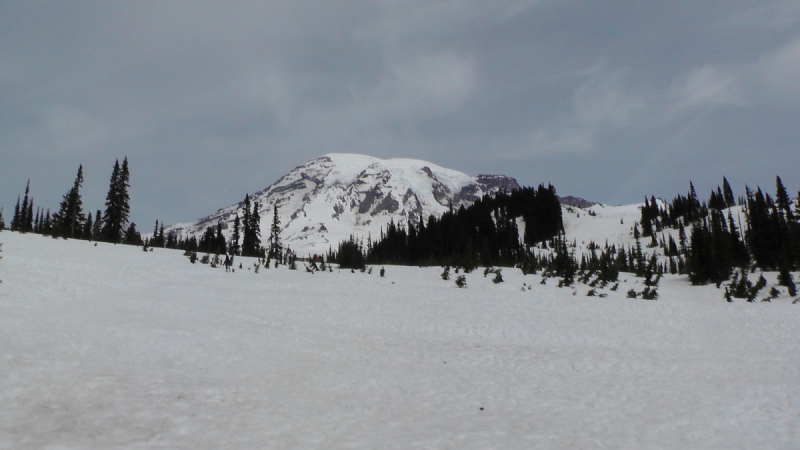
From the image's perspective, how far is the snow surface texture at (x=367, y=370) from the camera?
23.1 ft

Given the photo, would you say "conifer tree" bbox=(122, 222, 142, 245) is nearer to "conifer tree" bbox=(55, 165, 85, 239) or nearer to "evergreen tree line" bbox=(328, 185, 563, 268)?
"conifer tree" bbox=(55, 165, 85, 239)

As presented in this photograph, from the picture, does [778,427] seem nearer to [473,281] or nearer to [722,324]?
[722,324]

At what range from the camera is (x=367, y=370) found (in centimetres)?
1144

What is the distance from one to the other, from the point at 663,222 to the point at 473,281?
9768 centimetres

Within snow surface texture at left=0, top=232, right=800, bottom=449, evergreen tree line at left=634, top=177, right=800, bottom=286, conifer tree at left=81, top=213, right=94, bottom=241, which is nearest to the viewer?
snow surface texture at left=0, top=232, right=800, bottom=449

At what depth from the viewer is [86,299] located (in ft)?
54.6

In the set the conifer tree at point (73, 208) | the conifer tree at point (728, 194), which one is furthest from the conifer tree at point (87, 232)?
the conifer tree at point (728, 194)

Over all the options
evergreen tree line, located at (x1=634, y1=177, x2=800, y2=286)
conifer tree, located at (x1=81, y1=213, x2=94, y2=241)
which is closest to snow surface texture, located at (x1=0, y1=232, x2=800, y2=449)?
evergreen tree line, located at (x1=634, y1=177, x2=800, y2=286)

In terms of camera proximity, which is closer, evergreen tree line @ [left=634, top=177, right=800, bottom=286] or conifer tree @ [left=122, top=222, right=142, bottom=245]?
evergreen tree line @ [left=634, top=177, right=800, bottom=286]

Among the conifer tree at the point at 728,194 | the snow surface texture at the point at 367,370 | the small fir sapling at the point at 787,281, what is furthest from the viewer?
the conifer tree at the point at 728,194

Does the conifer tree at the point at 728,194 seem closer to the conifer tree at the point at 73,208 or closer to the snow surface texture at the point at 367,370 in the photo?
the snow surface texture at the point at 367,370

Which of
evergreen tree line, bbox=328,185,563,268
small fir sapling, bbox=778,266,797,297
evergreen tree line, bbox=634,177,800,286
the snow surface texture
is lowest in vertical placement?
the snow surface texture

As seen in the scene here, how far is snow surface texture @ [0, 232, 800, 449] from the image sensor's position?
7.04 metres

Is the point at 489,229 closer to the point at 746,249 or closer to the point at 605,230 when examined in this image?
the point at 605,230
